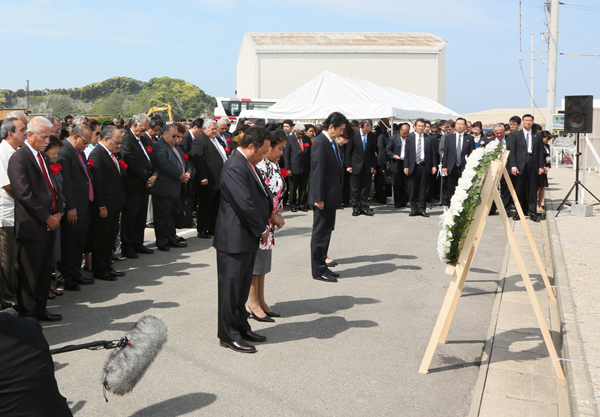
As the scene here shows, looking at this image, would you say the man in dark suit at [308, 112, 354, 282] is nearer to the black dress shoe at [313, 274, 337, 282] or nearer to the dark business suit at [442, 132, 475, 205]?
the black dress shoe at [313, 274, 337, 282]

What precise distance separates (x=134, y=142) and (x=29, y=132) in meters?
2.83

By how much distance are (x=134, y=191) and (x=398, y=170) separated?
7639 millimetres

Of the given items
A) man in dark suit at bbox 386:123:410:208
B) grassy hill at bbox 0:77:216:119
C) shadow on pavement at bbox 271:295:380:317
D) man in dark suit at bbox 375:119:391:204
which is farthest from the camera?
grassy hill at bbox 0:77:216:119

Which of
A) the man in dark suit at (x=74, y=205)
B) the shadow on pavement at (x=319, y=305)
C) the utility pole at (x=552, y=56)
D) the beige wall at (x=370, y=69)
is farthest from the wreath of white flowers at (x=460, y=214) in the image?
the beige wall at (x=370, y=69)

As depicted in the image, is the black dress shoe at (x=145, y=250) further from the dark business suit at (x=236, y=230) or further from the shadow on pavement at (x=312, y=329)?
the dark business suit at (x=236, y=230)

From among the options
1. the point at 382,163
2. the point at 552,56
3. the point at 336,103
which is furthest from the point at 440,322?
the point at 552,56

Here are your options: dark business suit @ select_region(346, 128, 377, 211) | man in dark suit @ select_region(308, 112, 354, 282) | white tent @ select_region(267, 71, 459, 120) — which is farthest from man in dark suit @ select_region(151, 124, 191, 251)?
white tent @ select_region(267, 71, 459, 120)

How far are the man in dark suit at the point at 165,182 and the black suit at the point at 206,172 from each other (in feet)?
3.07

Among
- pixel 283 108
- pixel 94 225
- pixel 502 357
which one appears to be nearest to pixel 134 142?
pixel 94 225

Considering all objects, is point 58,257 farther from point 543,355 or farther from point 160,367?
point 543,355

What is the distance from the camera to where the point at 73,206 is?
6.64 meters

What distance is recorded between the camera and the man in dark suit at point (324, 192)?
7367 mm

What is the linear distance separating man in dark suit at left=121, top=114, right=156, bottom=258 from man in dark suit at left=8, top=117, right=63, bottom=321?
8.55 ft

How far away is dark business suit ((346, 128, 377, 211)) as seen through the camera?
1325 centimetres
